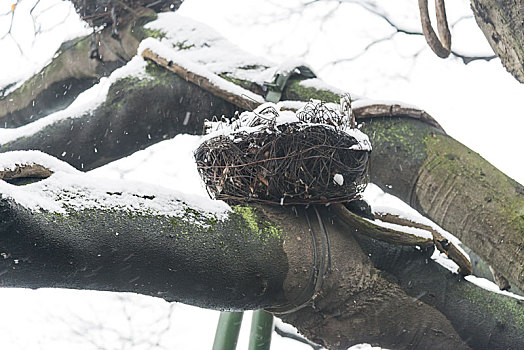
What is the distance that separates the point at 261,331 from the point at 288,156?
1058 mm

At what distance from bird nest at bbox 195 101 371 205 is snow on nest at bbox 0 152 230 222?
0.55 feet

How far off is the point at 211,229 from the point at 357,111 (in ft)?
2.70

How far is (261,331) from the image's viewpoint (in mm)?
2170

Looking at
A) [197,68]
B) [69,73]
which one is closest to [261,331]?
[197,68]

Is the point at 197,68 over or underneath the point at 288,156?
over

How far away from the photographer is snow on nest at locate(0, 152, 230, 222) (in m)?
0.98

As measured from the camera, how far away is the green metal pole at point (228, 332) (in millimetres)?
2207

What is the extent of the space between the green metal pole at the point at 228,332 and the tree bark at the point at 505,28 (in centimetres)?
134

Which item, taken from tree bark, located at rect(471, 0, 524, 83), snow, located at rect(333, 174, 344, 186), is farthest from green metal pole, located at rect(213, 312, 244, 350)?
tree bark, located at rect(471, 0, 524, 83)

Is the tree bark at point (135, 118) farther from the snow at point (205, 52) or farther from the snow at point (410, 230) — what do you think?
the snow at point (410, 230)

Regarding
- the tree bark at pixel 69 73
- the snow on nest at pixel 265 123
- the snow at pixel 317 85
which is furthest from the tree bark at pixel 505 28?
→ the tree bark at pixel 69 73

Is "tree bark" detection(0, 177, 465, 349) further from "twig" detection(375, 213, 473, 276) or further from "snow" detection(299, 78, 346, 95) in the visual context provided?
"snow" detection(299, 78, 346, 95)

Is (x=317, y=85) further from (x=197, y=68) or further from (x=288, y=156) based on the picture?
(x=288, y=156)

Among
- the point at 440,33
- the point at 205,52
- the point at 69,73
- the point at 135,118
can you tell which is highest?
the point at 440,33
